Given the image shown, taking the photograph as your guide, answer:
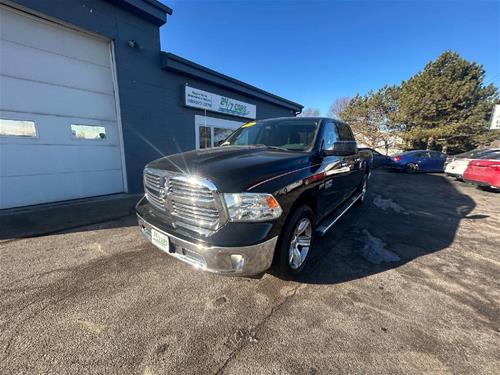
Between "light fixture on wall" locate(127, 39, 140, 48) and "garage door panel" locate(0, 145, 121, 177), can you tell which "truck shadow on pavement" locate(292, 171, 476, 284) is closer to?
"garage door panel" locate(0, 145, 121, 177)

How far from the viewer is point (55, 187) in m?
5.44

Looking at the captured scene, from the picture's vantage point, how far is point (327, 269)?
9.89 ft

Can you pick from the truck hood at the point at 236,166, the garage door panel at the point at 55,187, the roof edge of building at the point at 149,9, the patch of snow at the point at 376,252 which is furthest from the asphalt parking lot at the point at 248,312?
the roof edge of building at the point at 149,9

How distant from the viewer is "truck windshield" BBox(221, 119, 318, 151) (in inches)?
132

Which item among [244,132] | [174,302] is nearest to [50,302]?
[174,302]

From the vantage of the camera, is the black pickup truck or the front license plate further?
the front license plate

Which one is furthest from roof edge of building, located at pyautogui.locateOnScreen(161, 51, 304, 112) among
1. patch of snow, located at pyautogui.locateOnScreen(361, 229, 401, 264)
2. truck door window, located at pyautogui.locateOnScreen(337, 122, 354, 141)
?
patch of snow, located at pyautogui.locateOnScreen(361, 229, 401, 264)

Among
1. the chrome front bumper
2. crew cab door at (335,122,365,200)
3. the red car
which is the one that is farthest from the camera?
the red car

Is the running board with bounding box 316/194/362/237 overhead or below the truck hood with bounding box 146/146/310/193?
below

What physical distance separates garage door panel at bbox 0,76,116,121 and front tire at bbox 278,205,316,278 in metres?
→ 6.06

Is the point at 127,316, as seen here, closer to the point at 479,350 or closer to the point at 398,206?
the point at 479,350

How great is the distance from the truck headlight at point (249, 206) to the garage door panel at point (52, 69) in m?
5.91

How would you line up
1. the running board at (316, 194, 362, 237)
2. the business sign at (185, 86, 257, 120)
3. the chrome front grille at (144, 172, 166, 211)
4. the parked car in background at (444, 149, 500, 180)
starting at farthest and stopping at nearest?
the parked car in background at (444, 149, 500, 180), the business sign at (185, 86, 257, 120), the running board at (316, 194, 362, 237), the chrome front grille at (144, 172, 166, 211)

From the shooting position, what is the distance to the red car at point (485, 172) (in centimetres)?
751
